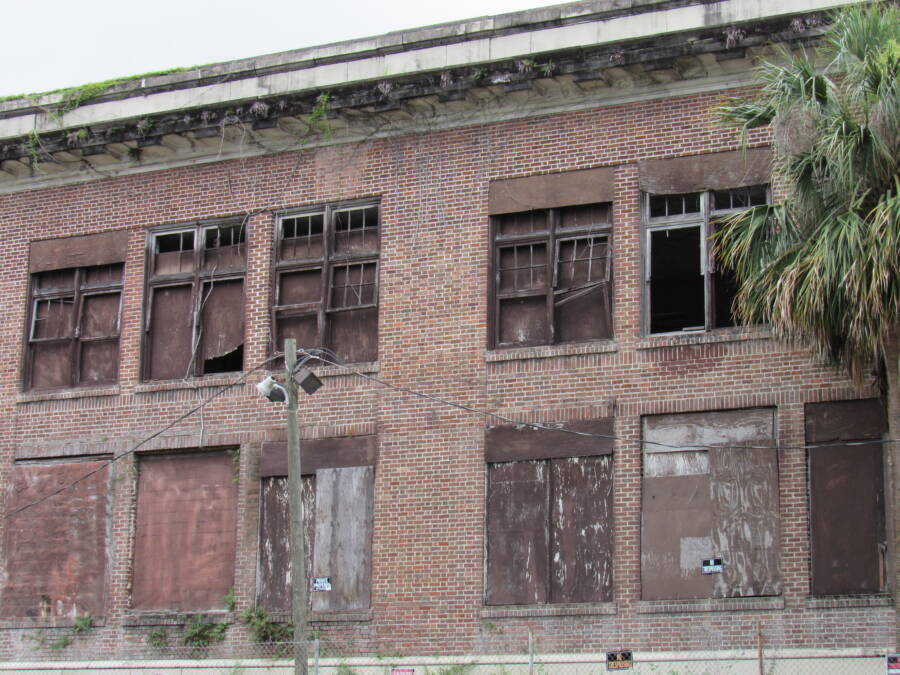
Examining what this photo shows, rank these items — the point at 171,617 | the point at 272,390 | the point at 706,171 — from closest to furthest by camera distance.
A: the point at 272,390 → the point at 706,171 → the point at 171,617

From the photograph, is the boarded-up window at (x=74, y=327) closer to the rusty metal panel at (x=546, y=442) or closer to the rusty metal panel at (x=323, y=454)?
the rusty metal panel at (x=323, y=454)

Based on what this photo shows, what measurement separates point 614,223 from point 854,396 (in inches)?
177

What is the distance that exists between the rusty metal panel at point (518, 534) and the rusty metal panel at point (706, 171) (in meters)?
4.58

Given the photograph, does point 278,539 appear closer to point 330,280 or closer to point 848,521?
point 330,280

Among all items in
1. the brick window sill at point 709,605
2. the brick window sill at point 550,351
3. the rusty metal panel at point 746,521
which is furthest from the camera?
the brick window sill at point 550,351

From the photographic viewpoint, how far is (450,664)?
22688 millimetres

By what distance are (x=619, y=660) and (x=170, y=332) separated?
994cm

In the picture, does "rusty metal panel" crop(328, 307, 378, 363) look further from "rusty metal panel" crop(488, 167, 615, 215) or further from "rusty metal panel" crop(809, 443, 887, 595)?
"rusty metal panel" crop(809, 443, 887, 595)

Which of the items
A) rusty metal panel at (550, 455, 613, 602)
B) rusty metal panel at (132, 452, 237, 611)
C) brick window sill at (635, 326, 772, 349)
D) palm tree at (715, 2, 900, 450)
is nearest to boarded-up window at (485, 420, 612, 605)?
rusty metal panel at (550, 455, 613, 602)

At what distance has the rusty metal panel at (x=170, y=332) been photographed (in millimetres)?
26266

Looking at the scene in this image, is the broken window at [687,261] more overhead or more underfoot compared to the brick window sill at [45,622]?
more overhead

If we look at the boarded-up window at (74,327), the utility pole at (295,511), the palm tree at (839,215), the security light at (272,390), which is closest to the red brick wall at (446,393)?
the boarded-up window at (74,327)

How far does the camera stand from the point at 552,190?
2388 centimetres

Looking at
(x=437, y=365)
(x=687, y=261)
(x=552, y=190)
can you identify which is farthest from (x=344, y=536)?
(x=687, y=261)
